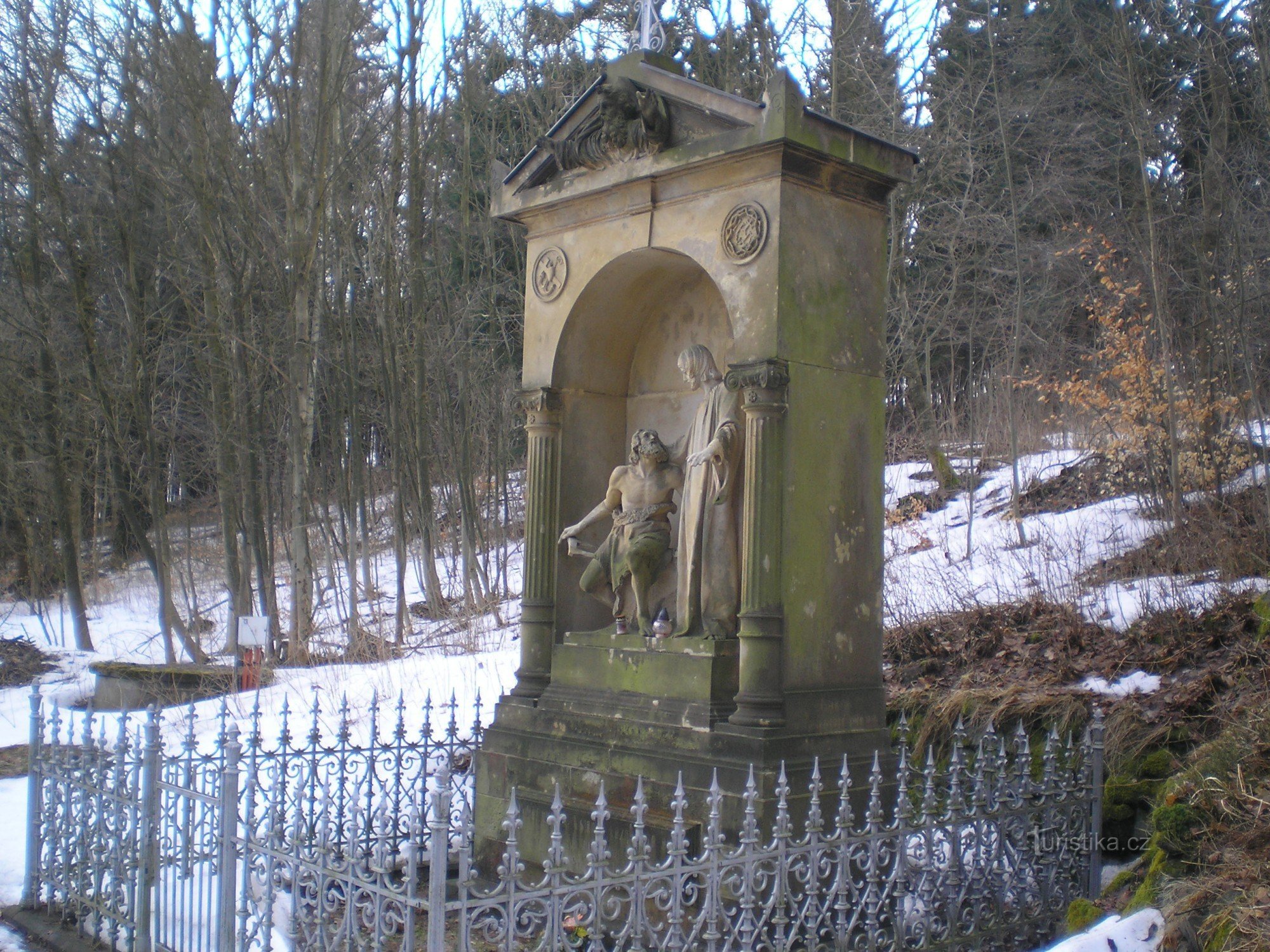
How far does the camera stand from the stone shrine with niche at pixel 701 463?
5.51m

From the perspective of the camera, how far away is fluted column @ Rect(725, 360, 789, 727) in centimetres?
539

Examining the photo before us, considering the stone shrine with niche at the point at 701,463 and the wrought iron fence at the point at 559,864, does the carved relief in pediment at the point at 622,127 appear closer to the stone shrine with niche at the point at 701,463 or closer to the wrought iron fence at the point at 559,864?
the stone shrine with niche at the point at 701,463

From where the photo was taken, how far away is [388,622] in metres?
17.0

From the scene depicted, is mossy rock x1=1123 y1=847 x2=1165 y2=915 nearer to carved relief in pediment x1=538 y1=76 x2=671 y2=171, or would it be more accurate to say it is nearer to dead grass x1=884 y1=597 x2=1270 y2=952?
dead grass x1=884 y1=597 x2=1270 y2=952

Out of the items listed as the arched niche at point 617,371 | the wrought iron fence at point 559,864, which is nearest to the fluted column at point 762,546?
the wrought iron fence at point 559,864

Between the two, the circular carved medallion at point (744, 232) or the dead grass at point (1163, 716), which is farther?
the circular carved medallion at point (744, 232)

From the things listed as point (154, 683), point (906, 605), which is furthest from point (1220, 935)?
point (154, 683)

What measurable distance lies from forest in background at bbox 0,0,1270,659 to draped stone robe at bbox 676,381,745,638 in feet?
21.6

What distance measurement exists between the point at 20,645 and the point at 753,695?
14750 mm

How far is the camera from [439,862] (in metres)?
3.62

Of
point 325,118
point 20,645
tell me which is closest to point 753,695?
point 325,118

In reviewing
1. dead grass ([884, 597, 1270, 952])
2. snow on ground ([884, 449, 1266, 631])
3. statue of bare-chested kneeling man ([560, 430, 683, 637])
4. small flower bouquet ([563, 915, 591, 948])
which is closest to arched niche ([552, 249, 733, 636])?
statue of bare-chested kneeling man ([560, 430, 683, 637])

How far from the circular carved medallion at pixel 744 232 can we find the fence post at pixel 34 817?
4.19m

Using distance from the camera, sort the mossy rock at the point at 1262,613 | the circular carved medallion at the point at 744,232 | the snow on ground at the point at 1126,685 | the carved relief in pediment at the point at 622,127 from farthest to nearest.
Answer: the mossy rock at the point at 1262,613 → the snow on ground at the point at 1126,685 → the carved relief in pediment at the point at 622,127 → the circular carved medallion at the point at 744,232
